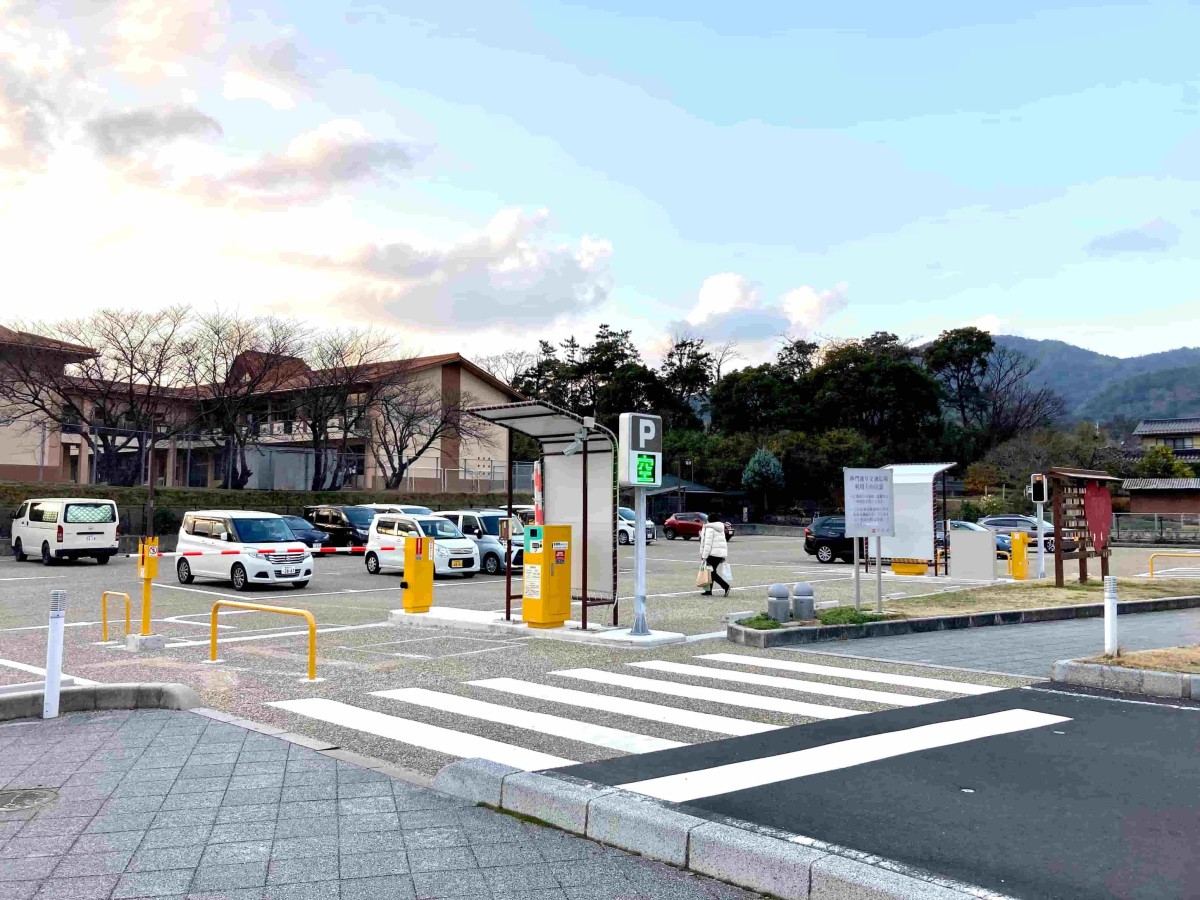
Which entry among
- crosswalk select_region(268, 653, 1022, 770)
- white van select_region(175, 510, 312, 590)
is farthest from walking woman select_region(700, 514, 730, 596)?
white van select_region(175, 510, 312, 590)

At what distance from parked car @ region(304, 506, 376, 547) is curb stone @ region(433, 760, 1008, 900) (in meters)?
29.6

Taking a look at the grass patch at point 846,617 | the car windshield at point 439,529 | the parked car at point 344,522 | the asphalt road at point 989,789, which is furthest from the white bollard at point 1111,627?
the parked car at point 344,522

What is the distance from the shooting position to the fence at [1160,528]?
44.8 metres

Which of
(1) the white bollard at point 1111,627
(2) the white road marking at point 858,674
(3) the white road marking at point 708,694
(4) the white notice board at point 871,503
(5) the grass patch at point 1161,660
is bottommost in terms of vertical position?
(2) the white road marking at point 858,674

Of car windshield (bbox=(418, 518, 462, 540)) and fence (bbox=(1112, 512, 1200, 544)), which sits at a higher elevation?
car windshield (bbox=(418, 518, 462, 540))

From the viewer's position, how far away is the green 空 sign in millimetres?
12367

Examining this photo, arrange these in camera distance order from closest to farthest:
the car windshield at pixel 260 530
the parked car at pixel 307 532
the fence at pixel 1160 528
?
the car windshield at pixel 260 530
the parked car at pixel 307 532
the fence at pixel 1160 528

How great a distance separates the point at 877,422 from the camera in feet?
228

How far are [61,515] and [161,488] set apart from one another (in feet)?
33.0

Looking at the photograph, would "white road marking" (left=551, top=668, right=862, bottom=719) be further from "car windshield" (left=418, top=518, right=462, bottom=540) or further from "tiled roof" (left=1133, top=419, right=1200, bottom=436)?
"tiled roof" (left=1133, top=419, right=1200, bottom=436)

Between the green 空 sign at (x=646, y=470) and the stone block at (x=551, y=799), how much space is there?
22.7 feet

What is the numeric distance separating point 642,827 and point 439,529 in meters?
21.9

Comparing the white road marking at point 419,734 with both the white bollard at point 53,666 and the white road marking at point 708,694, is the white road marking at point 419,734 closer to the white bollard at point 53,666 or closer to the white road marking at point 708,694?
the white bollard at point 53,666

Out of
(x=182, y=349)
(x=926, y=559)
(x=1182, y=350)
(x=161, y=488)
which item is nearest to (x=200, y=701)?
(x=926, y=559)
